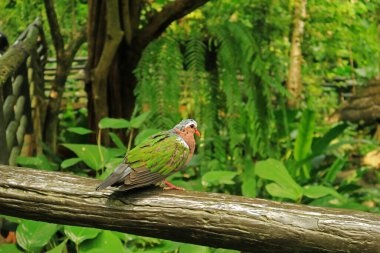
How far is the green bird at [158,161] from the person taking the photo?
125 centimetres

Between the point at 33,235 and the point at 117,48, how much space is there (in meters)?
1.25

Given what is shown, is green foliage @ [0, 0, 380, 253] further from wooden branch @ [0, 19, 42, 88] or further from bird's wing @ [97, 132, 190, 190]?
bird's wing @ [97, 132, 190, 190]

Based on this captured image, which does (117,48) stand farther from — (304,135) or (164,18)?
→ (304,135)

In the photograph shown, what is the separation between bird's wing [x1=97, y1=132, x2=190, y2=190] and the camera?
125 cm

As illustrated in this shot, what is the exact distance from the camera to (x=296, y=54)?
4.55 metres

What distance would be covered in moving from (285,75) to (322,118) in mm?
1557

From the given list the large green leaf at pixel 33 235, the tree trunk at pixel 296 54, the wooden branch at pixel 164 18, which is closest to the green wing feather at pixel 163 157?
the large green leaf at pixel 33 235

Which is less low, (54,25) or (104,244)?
(54,25)

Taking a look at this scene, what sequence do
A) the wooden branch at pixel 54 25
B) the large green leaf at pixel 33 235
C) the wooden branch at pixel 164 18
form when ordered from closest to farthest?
the large green leaf at pixel 33 235 < the wooden branch at pixel 164 18 < the wooden branch at pixel 54 25

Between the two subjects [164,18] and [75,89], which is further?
[75,89]

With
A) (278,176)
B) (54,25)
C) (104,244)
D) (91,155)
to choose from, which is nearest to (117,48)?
(54,25)

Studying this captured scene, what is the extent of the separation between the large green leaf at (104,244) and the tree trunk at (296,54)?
2.18m

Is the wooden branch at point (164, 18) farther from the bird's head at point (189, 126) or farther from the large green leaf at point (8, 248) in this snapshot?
the bird's head at point (189, 126)

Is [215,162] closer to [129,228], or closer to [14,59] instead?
[14,59]
